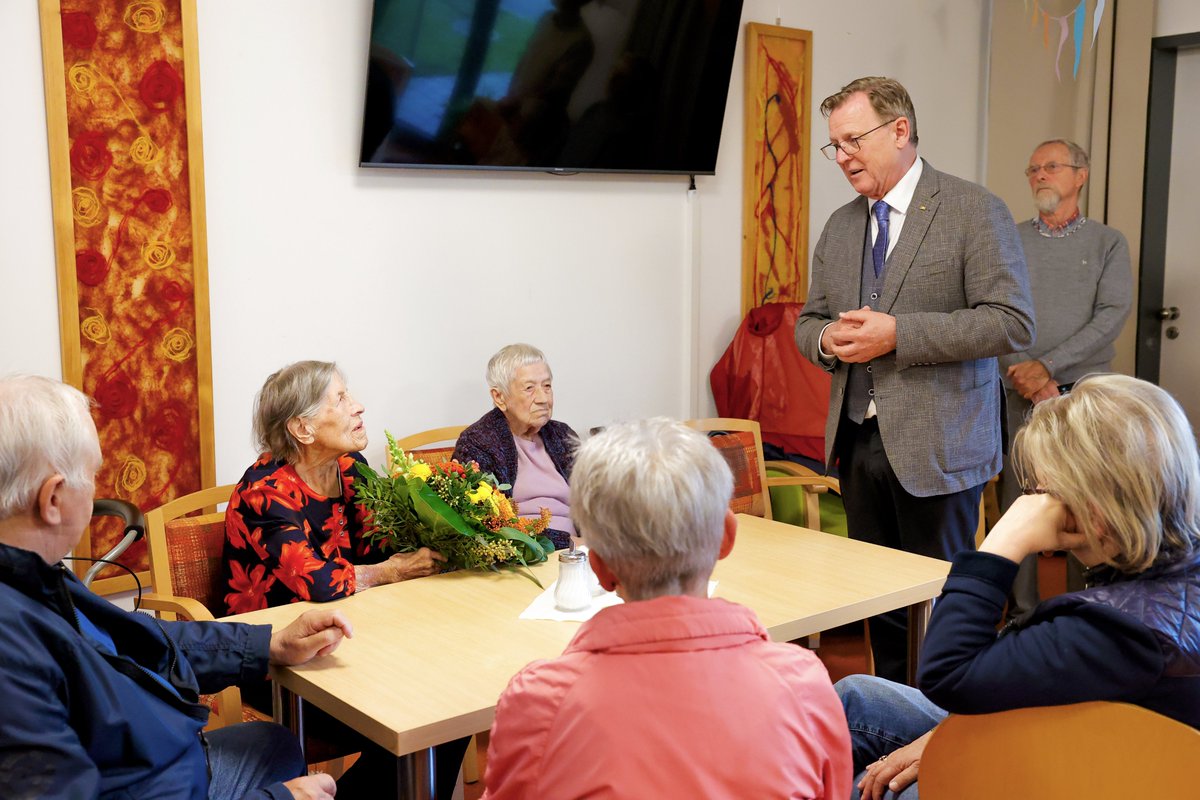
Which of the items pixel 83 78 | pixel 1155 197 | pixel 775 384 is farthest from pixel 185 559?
pixel 1155 197

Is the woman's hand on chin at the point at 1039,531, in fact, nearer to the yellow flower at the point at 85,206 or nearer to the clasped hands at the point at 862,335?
the clasped hands at the point at 862,335

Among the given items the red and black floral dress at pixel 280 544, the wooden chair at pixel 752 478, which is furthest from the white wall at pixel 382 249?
the red and black floral dress at pixel 280 544

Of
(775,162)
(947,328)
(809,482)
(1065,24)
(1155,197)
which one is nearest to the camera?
(947,328)

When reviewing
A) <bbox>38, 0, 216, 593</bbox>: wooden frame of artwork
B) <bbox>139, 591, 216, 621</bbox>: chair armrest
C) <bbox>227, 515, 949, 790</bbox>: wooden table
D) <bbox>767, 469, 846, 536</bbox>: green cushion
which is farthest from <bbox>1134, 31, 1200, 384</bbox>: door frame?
<bbox>139, 591, 216, 621</bbox>: chair armrest

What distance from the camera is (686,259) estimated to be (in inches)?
181

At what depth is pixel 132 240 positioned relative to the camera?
317 cm

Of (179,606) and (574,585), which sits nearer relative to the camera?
(574,585)

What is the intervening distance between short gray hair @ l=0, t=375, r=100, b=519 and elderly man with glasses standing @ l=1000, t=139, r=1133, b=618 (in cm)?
340

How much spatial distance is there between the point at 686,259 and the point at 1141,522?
3.24m

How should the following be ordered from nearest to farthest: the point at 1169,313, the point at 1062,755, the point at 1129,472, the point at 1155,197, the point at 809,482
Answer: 1. the point at 1062,755
2. the point at 1129,472
3. the point at 809,482
4. the point at 1155,197
5. the point at 1169,313

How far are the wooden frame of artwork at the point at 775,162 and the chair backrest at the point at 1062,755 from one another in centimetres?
341

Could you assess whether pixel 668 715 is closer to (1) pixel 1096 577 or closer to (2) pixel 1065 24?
(1) pixel 1096 577

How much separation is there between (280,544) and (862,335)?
1.45 metres

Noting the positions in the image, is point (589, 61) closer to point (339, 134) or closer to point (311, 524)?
point (339, 134)
